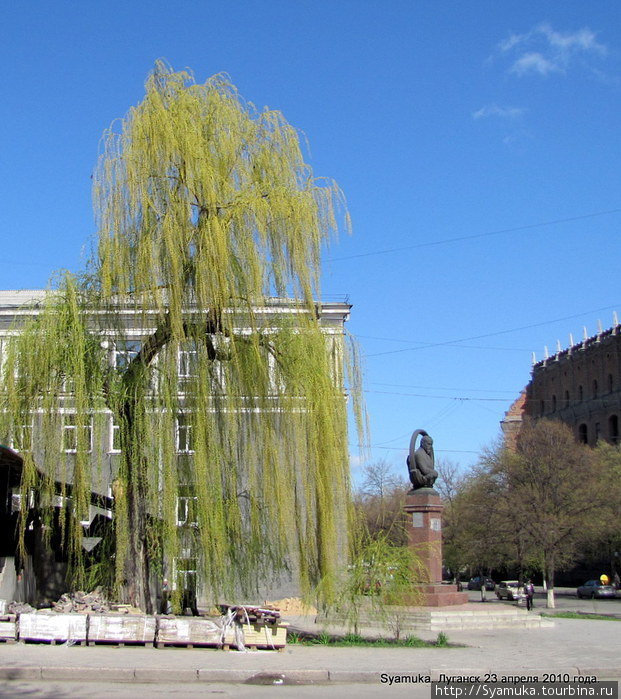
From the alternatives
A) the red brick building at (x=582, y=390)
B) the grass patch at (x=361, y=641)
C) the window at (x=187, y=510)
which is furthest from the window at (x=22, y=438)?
the red brick building at (x=582, y=390)

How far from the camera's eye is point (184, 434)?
1570 centimetres

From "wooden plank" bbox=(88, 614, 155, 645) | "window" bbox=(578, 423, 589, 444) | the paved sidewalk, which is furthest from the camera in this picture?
"window" bbox=(578, 423, 589, 444)

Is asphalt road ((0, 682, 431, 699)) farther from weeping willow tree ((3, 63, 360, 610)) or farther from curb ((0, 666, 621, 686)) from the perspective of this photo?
weeping willow tree ((3, 63, 360, 610))

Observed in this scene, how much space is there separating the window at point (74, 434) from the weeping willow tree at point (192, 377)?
0.14ft

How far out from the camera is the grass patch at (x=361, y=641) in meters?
17.4

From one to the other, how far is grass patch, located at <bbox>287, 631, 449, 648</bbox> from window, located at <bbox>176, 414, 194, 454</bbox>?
504cm

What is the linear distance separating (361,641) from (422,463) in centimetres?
879

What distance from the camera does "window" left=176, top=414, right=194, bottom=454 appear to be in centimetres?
1557

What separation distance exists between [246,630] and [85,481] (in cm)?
414

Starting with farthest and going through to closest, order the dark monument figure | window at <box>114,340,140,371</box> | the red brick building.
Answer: the red brick building
the dark monument figure
window at <box>114,340,140,371</box>

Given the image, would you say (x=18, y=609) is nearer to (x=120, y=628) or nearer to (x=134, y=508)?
(x=120, y=628)

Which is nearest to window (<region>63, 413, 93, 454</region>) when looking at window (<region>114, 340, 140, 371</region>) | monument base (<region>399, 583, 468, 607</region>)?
window (<region>114, 340, 140, 371</region>)

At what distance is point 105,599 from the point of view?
16453 millimetres

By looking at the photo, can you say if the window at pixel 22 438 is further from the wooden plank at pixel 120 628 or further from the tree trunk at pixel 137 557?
the wooden plank at pixel 120 628
